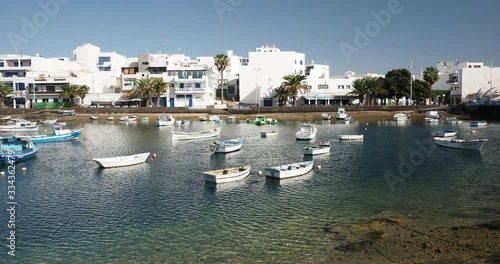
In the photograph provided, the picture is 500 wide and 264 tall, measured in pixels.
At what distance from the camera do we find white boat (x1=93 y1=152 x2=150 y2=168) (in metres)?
40.6

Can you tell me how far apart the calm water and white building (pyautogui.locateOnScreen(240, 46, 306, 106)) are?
244 ft

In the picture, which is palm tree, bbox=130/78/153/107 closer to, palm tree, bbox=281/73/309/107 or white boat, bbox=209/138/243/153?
palm tree, bbox=281/73/309/107

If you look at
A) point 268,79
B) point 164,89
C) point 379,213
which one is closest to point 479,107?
point 268,79

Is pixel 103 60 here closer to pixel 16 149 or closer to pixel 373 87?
pixel 373 87

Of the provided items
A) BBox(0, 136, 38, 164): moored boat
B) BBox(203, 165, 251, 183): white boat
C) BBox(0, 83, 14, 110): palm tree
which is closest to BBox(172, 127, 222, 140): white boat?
BBox(0, 136, 38, 164): moored boat

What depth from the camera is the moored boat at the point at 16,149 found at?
143ft

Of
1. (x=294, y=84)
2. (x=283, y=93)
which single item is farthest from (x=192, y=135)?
(x=283, y=93)

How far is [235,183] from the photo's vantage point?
33344mm

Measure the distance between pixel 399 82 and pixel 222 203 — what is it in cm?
9712

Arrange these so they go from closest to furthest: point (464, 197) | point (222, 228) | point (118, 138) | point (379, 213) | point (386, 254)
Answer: point (386, 254) → point (222, 228) → point (379, 213) → point (464, 197) → point (118, 138)

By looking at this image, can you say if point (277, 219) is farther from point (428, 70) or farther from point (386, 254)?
point (428, 70)

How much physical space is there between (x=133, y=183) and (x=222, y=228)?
14.2 m

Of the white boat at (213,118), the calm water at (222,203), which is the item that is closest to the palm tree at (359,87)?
the white boat at (213,118)

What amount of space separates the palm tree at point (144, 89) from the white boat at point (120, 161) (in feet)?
244
